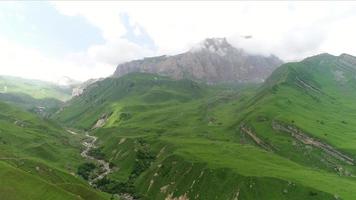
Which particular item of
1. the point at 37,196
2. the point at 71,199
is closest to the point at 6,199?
the point at 37,196

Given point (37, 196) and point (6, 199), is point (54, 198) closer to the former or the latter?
point (37, 196)

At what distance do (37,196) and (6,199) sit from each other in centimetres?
1283

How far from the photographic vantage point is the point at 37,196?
198500 mm

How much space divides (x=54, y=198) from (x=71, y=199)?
25.2ft

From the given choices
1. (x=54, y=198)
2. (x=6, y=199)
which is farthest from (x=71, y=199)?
(x=6, y=199)

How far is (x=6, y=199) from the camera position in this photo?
194 meters

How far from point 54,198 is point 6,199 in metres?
20.3

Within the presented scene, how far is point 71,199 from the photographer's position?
195875 millimetres

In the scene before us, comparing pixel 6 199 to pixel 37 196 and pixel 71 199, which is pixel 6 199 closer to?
pixel 37 196

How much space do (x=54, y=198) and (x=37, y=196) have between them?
8274mm

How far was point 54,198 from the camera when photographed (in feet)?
645
